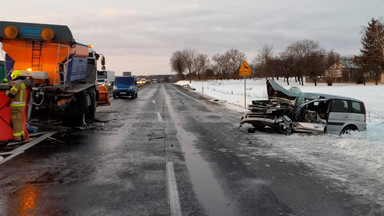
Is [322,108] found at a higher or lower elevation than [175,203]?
higher

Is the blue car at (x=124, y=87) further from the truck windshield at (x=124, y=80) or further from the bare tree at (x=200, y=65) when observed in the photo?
the bare tree at (x=200, y=65)

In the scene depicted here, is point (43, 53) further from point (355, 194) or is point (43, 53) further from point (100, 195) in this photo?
point (355, 194)

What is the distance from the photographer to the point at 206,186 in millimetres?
5152

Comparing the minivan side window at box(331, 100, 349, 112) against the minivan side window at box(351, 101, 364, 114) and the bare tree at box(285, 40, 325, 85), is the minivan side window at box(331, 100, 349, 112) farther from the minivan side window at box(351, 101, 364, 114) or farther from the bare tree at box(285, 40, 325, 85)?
the bare tree at box(285, 40, 325, 85)

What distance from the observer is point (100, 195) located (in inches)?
183

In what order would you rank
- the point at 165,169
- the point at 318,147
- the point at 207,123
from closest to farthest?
1. the point at 165,169
2. the point at 318,147
3. the point at 207,123

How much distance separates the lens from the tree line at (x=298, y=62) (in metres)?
66.9

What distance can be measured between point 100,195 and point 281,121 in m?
7.12

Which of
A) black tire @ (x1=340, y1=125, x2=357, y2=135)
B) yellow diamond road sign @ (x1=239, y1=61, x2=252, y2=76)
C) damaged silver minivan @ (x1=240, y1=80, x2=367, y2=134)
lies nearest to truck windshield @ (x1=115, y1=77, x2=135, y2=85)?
yellow diamond road sign @ (x1=239, y1=61, x2=252, y2=76)

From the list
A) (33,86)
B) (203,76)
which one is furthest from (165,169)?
(203,76)

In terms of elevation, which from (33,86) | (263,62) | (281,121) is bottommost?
(281,121)

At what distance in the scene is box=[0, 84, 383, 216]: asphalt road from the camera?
4.21 meters

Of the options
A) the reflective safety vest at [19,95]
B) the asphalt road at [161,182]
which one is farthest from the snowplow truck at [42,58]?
the asphalt road at [161,182]

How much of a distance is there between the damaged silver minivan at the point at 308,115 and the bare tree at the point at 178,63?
382 feet
